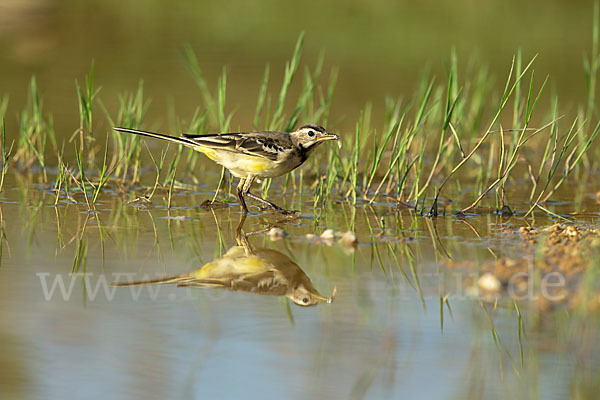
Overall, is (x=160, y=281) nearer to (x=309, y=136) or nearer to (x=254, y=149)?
(x=254, y=149)

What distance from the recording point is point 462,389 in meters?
3.94

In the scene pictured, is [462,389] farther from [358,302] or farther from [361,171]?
[361,171]

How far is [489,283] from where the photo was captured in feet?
17.2

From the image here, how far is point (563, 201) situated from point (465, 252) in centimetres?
245

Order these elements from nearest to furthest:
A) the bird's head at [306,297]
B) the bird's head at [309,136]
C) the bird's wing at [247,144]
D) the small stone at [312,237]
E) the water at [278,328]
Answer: the water at [278,328]
the bird's head at [306,297]
the small stone at [312,237]
the bird's wing at [247,144]
the bird's head at [309,136]

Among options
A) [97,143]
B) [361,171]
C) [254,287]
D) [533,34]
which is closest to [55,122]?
[97,143]

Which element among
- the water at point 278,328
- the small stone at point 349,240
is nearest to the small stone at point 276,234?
the water at point 278,328

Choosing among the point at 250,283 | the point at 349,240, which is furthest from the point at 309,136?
the point at 250,283

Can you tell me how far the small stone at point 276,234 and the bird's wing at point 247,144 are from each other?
0.97 metres

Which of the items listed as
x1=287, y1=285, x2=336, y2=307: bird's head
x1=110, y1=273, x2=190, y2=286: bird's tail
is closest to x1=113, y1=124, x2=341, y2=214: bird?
x1=110, y1=273, x2=190, y2=286: bird's tail

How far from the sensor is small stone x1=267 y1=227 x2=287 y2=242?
6496 millimetres

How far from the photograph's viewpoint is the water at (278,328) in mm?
3973

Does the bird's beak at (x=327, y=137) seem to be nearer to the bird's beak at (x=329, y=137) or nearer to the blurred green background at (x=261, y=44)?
the bird's beak at (x=329, y=137)

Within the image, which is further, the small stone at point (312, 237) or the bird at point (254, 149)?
the bird at point (254, 149)
